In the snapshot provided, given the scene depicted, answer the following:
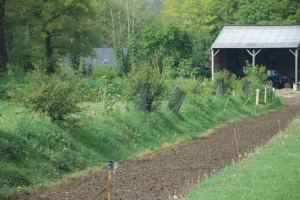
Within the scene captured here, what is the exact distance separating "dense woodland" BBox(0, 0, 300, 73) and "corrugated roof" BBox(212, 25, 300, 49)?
169 inches

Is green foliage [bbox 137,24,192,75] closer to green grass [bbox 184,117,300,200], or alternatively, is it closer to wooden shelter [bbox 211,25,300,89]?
wooden shelter [bbox 211,25,300,89]

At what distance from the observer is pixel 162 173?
51.6ft

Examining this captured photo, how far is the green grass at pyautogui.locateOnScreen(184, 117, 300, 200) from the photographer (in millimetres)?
11359

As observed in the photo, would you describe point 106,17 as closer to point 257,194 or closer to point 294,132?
point 294,132

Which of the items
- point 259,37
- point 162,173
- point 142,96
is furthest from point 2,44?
point 162,173

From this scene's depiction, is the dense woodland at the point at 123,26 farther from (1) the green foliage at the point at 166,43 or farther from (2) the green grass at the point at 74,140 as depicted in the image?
(2) the green grass at the point at 74,140

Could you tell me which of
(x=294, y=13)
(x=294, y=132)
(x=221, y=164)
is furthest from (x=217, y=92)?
(x=294, y=13)

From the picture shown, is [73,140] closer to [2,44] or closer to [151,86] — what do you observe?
[151,86]

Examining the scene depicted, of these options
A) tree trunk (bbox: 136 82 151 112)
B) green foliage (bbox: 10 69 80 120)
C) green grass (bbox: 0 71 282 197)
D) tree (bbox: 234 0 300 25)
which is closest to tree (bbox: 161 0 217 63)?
tree (bbox: 234 0 300 25)

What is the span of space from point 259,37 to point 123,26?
28.5 meters

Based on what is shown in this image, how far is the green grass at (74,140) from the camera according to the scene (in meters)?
14.6

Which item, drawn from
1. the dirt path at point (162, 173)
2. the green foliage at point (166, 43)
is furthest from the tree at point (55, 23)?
the dirt path at point (162, 173)

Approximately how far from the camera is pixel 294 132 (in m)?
20.8

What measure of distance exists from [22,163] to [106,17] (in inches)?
2874
